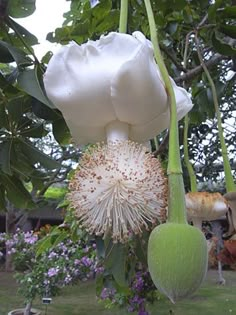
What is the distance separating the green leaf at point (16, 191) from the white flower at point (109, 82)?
58 centimetres

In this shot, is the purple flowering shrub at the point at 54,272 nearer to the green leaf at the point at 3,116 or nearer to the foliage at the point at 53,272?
the foliage at the point at 53,272

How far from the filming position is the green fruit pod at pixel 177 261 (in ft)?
1.24

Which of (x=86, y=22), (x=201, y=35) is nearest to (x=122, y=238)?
(x=86, y=22)

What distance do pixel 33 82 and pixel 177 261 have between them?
0.37 meters

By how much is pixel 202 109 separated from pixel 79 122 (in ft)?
2.91

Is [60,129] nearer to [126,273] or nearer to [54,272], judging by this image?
[126,273]

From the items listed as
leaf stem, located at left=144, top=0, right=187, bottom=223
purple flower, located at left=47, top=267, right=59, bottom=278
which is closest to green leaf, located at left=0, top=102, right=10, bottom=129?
leaf stem, located at left=144, top=0, right=187, bottom=223

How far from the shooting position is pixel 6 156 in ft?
2.85

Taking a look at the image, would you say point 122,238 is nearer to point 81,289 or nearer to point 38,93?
point 38,93

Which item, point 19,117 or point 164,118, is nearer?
point 164,118

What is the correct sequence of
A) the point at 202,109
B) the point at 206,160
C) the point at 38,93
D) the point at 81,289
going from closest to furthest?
the point at 38,93
the point at 202,109
the point at 206,160
the point at 81,289

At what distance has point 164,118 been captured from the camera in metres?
0.49

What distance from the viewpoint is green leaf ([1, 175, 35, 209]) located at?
102 centimetres

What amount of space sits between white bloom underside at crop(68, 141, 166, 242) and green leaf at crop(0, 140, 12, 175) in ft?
1.38
